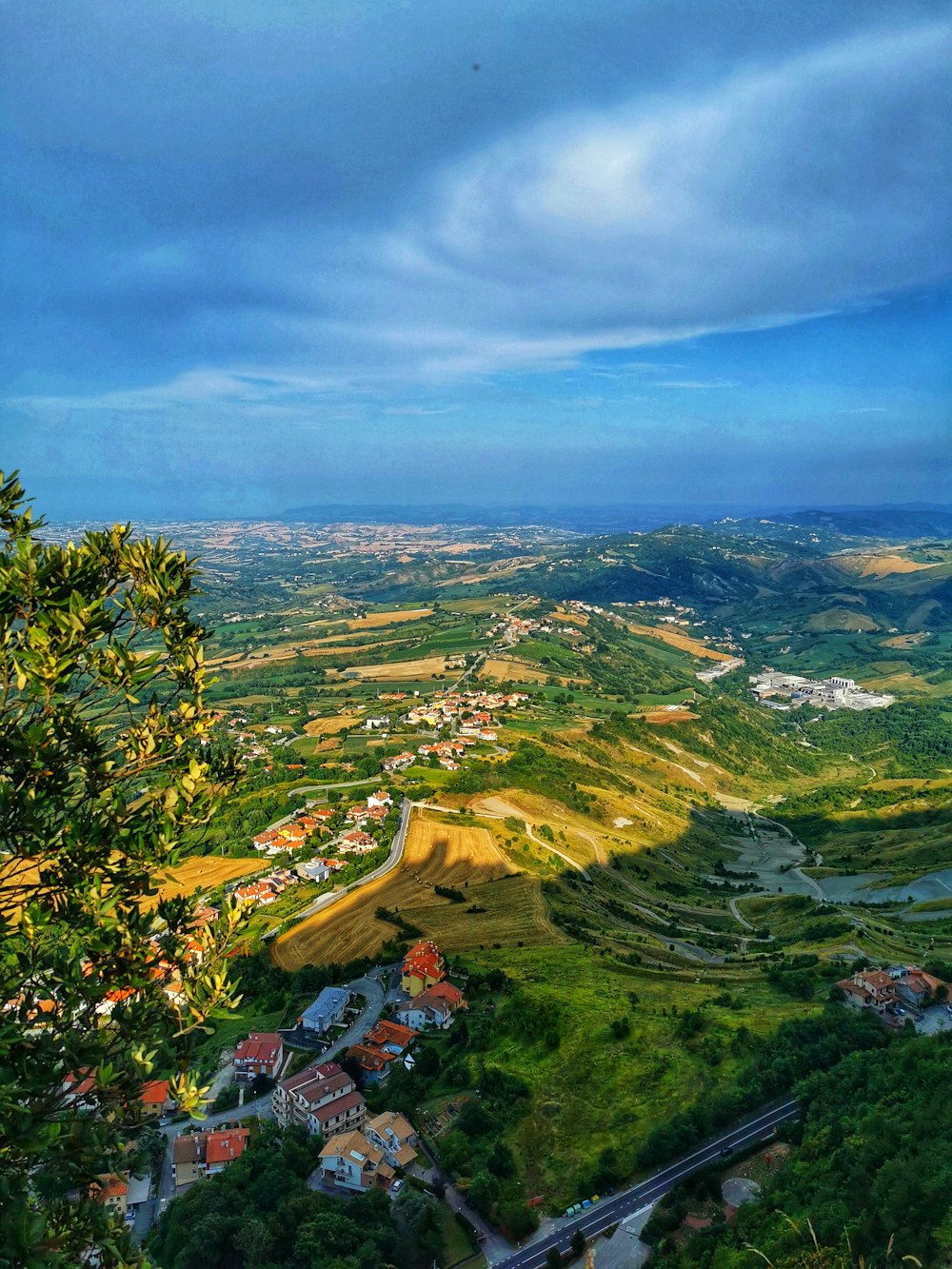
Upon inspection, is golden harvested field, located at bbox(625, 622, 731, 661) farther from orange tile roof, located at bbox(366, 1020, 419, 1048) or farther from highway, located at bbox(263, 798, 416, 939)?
orange tile roof, located at bbox(366, 1020, 419, 1048)

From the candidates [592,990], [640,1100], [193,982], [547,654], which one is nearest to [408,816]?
[592,990]

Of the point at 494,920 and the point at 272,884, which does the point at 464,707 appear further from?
the point at 494,920

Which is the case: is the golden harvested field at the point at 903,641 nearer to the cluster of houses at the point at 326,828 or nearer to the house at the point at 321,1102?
the cluster of houses at the point at 326,828

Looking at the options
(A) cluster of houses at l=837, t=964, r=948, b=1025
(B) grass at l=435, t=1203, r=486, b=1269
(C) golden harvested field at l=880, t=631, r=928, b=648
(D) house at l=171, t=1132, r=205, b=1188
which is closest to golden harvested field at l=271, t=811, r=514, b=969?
(D) house at l=171, t=1132, r=205, b=1188

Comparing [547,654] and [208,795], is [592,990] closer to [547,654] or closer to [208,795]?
[208,795]

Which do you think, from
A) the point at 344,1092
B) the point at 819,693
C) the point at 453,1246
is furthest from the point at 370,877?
the point at 819,693

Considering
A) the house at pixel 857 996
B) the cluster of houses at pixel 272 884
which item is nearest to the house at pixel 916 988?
the house at pixel 857 996
